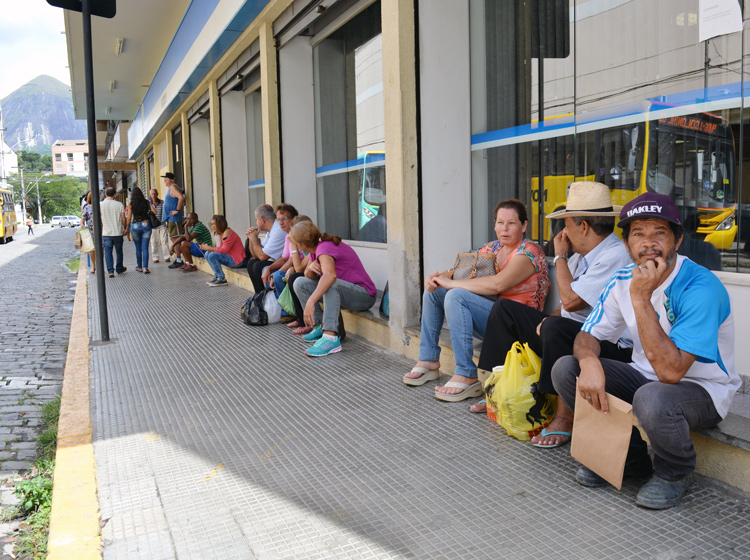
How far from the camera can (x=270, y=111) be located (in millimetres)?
8250

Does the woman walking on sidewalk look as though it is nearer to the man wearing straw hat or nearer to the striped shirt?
the striped shirt

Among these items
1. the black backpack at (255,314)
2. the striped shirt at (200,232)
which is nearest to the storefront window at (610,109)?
the black backpack at (255,314)

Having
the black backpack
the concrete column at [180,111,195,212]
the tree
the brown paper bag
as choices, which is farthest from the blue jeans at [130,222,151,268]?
the tree

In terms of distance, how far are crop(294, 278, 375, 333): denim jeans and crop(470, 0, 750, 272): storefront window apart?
119 centimetres

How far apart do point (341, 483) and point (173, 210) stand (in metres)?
11.4

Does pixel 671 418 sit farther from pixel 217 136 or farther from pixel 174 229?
pixel 174 229

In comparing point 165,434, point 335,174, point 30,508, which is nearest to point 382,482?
point 165,434

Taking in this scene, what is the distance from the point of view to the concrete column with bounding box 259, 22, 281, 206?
8219mm

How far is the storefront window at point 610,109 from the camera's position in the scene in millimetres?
3371

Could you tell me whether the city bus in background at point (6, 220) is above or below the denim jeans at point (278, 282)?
above

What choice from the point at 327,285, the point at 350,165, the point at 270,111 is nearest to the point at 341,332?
the point at 327,285

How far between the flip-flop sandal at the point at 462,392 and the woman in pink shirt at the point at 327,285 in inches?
62.7

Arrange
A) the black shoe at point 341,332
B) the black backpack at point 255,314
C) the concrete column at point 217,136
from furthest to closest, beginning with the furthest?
the concrete column at point 217,136 → the black backpack at point 255,314 → the black shoe at point 341,332

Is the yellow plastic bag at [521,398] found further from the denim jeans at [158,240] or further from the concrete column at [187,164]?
the concrete column at [187,164]
